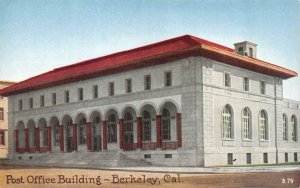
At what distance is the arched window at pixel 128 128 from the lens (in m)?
28.1

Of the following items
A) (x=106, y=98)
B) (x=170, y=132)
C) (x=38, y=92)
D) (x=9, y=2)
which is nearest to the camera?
(x=9, y=2)

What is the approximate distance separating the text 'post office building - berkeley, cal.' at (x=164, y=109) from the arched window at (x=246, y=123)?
0.19ft

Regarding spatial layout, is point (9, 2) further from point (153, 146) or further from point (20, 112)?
point (20, 112)

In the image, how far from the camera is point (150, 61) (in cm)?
2534

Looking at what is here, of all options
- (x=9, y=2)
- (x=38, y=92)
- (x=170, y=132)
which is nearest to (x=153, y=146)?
(x=170, y=132)

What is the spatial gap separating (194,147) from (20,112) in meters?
12.7

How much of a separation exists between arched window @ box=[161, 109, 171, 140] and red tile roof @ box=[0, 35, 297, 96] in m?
2.97

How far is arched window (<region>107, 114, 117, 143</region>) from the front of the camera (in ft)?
95.1

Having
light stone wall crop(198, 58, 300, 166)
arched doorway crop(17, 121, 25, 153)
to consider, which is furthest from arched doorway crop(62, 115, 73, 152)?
light stone wall crop(198, 58, 300, 166)

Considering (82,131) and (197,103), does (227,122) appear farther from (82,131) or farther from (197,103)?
(82,131)

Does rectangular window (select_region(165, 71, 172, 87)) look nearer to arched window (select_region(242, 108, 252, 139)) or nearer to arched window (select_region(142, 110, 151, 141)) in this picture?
arched window (select_region(142, 110, 151, 141))

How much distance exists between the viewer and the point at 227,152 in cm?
2473

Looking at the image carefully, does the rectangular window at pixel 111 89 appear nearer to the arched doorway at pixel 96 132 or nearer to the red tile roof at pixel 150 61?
the red tile roof at pixel 150 61

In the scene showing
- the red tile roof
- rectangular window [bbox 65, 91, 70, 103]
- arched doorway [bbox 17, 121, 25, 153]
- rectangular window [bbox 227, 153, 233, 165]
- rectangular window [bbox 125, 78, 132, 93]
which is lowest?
rectangular window [bbox 227, 153, 233, 165]
